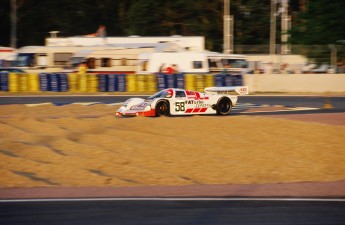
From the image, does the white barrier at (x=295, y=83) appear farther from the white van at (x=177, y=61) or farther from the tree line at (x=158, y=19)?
the tree line at (x=158, y=19)

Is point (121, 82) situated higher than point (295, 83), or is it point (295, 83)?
point (121, 82)

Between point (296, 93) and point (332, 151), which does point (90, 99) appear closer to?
point (296, 93)

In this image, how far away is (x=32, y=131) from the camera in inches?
627

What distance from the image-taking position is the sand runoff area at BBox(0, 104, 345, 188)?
11.8 m

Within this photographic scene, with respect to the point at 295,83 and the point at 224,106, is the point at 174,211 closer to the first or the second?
the point at 224,106

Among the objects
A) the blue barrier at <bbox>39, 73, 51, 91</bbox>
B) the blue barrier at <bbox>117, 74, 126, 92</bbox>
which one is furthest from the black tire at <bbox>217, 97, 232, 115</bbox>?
the blue barrier at <bbox>39, 73, 51, 91</bbox>

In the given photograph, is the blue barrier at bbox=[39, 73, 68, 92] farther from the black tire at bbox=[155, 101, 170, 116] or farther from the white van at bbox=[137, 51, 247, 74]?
the black tire at bbox=[155, 101, 170, 116]

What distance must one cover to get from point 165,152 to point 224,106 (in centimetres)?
738

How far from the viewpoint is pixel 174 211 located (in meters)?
8.94

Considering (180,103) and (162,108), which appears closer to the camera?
(162,108)

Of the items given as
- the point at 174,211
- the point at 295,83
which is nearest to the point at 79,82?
the point at 295,83

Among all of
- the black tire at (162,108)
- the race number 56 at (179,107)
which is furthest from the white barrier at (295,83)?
the black tire at (162,108)

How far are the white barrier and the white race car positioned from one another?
10278 mm

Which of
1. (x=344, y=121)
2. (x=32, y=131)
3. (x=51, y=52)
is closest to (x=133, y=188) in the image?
(x=32, y=131)
